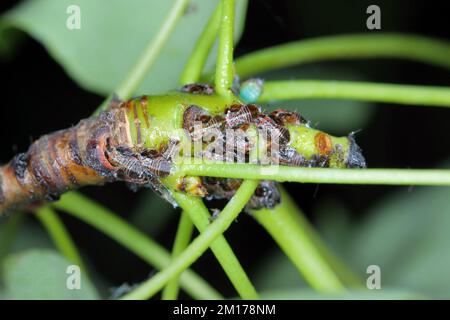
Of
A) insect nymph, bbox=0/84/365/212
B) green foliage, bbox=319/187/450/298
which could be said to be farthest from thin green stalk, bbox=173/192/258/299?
green foliage, bbox=319/187/450/298

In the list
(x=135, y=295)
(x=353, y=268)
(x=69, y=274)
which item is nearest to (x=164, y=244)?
(x=353, y=268)

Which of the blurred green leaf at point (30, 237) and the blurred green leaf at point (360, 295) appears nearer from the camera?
the blurred green leaf at point (360, 295)

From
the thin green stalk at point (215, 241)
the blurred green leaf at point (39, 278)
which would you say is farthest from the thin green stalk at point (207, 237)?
the blurred green leaf at point (39, 278)

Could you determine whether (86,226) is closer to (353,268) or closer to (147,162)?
(353,268)

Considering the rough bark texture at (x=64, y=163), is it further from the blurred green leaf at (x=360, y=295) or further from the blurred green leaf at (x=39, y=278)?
the blurred green leaf at (x=360, y=295)

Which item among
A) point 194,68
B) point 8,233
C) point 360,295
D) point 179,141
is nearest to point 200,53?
point 194,68

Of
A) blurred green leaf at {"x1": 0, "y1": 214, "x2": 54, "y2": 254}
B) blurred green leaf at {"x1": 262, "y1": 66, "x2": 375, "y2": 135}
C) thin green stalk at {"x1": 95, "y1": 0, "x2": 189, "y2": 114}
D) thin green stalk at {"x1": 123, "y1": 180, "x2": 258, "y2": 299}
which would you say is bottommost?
thin green stalk at {"x1": 123, "y1": 180, "x2": 258, "y2": 299}

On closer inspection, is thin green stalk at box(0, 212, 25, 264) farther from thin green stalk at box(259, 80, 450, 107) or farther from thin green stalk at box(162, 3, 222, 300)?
thin green stalk at box(259, 80, 450, 107)
